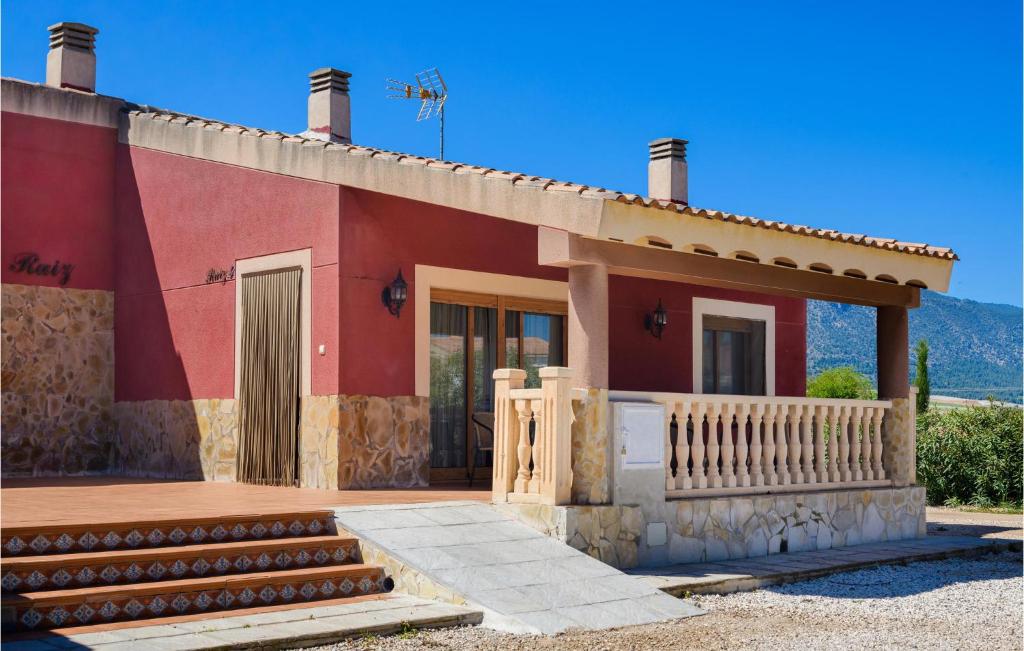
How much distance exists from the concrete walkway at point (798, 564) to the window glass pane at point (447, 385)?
11.0 ft

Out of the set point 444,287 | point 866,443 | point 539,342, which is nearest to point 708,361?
point 539,342

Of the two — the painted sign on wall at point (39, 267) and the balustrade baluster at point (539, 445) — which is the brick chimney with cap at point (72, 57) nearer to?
the painted sign on wall at point (39, 267)

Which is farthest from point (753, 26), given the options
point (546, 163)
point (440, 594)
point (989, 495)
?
point (546, 163)

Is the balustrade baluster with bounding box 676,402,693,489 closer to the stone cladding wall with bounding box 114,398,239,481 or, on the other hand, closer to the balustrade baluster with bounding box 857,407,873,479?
the balustrade baluster with bounding box 857,407,873,479

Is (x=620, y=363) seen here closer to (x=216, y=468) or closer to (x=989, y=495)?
(x=216, y=468)

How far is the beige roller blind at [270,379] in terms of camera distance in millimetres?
11070

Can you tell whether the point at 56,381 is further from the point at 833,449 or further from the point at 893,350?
the point at 893,350

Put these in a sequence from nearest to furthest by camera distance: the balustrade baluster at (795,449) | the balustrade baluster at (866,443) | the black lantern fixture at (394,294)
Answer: the balustrade baluster at (795,449), the black lantern fixture at (394,294), the balustrade baluster at (866,443)

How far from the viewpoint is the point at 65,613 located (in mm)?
6449

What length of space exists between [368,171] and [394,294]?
4.06ft

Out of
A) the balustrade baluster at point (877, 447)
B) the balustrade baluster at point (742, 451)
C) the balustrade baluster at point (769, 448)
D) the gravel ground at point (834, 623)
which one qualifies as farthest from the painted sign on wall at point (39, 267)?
the balustrade baluster at point (877, 447)

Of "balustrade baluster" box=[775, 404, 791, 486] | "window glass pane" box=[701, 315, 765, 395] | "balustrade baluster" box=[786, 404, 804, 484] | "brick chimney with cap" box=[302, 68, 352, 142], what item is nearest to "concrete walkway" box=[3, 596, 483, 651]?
"balustrade baluster" box=[775, 404, 791, 486]

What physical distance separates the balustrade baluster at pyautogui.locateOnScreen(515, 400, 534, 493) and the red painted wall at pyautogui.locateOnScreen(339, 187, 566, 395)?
239 centimetres

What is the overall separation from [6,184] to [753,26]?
81.5ft
